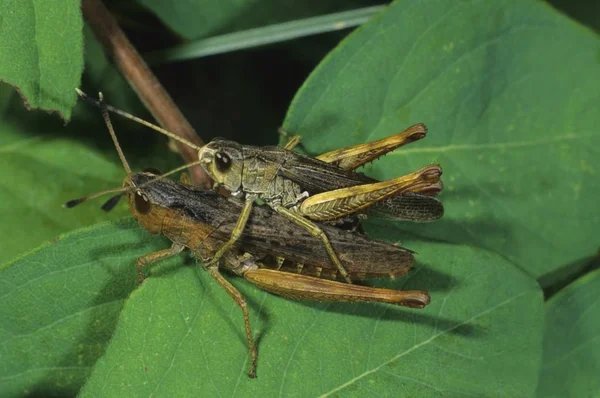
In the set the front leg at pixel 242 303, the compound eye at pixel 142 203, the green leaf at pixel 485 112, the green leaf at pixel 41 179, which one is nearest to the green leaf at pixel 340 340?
the front leg at pixel 242 303

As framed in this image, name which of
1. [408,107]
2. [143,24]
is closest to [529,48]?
[408,107]

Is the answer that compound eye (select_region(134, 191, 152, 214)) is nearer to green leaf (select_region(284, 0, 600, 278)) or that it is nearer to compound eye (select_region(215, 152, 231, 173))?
compound eye (select_region(215, 152, 231, 173))

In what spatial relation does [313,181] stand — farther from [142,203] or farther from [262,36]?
[262,36]

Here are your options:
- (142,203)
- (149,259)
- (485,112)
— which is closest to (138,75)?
(142,203)

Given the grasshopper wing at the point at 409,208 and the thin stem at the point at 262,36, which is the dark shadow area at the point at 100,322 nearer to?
the grasshopper wing at the point at 409,208

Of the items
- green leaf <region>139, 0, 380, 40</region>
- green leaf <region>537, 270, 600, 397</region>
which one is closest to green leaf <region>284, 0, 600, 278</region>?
green leaf <region>537, 270, 600, 397</region>

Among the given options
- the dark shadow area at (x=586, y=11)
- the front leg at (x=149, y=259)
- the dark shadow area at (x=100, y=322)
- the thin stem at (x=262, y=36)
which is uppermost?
the dark shadow area at (x=586, y=11)

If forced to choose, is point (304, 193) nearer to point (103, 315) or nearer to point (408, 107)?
point (408, 107)
